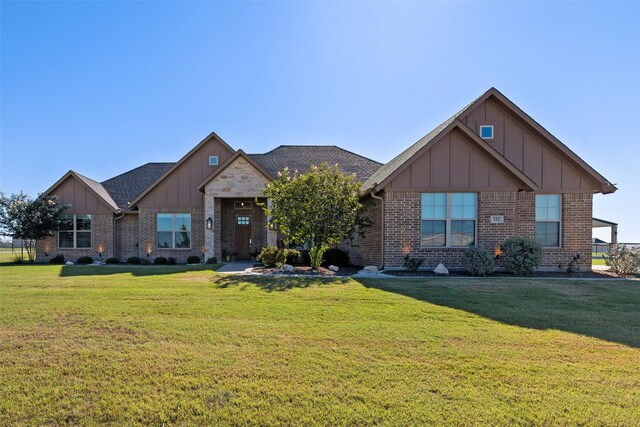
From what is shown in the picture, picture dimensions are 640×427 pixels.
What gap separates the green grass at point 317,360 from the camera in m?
2.88

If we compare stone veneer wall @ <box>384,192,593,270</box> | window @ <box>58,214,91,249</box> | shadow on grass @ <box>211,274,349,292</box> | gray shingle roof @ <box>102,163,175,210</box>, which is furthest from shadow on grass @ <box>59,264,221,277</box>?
stone veneer wall @ <box>384,192,593,270</box>

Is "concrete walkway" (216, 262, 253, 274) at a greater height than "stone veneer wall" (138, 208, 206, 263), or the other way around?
"stone veneer wall" (138, 208, 206, 263)

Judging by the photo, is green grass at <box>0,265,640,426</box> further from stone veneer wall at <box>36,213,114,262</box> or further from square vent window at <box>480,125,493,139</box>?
stone veneer wall at <box>36,213,114,262</box>

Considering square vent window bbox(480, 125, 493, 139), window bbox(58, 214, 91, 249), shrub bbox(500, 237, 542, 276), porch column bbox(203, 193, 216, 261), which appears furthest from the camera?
window bbox(58, 214, 91, 249)

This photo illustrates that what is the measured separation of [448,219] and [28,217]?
62.7ft

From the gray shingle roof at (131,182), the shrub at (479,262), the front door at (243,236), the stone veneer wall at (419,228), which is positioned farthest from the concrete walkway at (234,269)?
the gray shingle roof at (131,182)

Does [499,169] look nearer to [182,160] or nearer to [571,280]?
[571,280]

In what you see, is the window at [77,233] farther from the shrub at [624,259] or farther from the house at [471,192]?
the shrub at [624,259]

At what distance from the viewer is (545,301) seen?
6.95 meters

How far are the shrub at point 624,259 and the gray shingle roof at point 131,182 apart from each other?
2167 cm

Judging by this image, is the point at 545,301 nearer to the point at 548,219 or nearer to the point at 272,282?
the point at 272,282

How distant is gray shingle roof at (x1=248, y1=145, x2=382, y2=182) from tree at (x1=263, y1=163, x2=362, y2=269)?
6617mm

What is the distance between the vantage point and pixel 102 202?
56.5ft

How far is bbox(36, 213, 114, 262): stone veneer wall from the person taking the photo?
17188 millimetres
